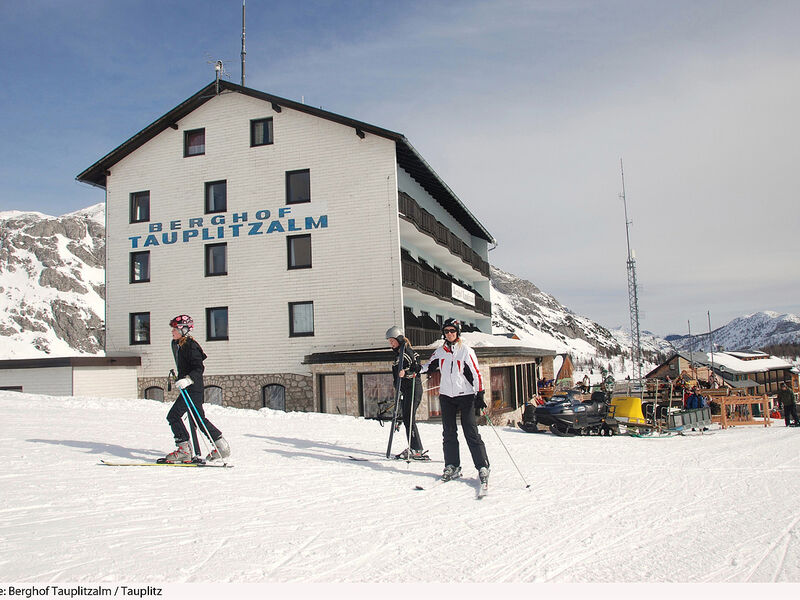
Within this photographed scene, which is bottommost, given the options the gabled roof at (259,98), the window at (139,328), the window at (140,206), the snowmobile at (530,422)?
the snowmobile at (530,422)

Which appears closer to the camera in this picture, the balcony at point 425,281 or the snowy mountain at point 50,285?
the balcony at point 425,281

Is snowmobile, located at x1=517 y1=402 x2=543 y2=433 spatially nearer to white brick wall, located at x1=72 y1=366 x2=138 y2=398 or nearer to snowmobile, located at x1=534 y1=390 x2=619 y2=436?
snowmobile, located at x1=534 y1=390 x2=619 y2=436

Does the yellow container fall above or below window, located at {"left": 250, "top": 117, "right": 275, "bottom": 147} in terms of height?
below

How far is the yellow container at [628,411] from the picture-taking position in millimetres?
16031

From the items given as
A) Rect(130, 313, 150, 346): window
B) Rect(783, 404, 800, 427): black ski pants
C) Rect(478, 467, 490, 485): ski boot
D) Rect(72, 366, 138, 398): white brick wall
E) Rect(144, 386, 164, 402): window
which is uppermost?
Rect(130, 313, 150, 346): window

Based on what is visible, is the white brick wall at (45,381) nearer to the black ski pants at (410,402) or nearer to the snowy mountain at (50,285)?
the black ski pants at (410,402)

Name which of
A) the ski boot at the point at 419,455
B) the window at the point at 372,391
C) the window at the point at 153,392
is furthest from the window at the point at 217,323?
the ski boot at the point at 419,455

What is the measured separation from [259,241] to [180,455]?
17.5 metres

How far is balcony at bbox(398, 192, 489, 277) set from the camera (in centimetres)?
2467

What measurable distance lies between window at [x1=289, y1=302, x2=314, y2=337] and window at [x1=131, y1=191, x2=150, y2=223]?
7873 mm

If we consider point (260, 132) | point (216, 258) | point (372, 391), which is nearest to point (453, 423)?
point (372, 391)

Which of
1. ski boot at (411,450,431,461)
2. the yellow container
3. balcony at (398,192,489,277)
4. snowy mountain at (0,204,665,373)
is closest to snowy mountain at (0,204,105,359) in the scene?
snowy mountain at (0,204,665,373)

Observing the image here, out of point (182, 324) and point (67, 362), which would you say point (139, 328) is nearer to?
point (67, 362)

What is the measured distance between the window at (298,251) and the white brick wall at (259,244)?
0.85ft
